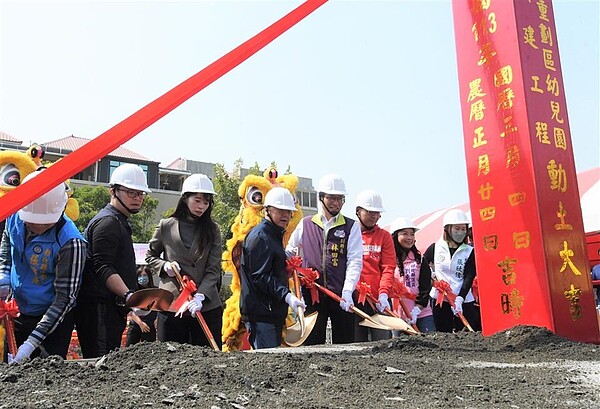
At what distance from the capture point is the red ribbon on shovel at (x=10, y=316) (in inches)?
119

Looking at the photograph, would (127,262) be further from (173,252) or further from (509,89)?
(509,89)

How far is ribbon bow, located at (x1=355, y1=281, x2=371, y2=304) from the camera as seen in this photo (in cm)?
460

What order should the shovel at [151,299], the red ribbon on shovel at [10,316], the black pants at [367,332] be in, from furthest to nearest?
the black pants at [367,332] < the shovel at [151,299] < the red ribbon on shovel at [10,316]

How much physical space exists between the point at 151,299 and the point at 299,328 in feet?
4.18

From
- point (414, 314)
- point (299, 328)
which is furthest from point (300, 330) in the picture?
point (414, 314)

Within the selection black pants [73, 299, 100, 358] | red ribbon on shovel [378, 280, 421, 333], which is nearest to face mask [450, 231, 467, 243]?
red ribbon on shovel [378, 280, 421, 333]

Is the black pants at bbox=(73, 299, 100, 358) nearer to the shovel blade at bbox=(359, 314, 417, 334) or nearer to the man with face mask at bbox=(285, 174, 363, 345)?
the man with face mask at bbox=(285, 174, 363, 345)

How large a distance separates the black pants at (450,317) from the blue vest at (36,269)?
385cm

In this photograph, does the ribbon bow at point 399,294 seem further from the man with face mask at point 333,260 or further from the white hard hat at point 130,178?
the white hard hat at point 130,178

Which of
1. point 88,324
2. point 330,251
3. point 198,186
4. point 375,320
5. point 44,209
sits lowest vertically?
point 375,320

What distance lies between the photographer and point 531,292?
12.2ft

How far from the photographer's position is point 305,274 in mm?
4340

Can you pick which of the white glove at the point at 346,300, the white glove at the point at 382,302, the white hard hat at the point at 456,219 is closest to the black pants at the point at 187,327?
the white glove at the point at 346,300

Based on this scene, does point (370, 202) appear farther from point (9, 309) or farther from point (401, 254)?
point (9, 309)
